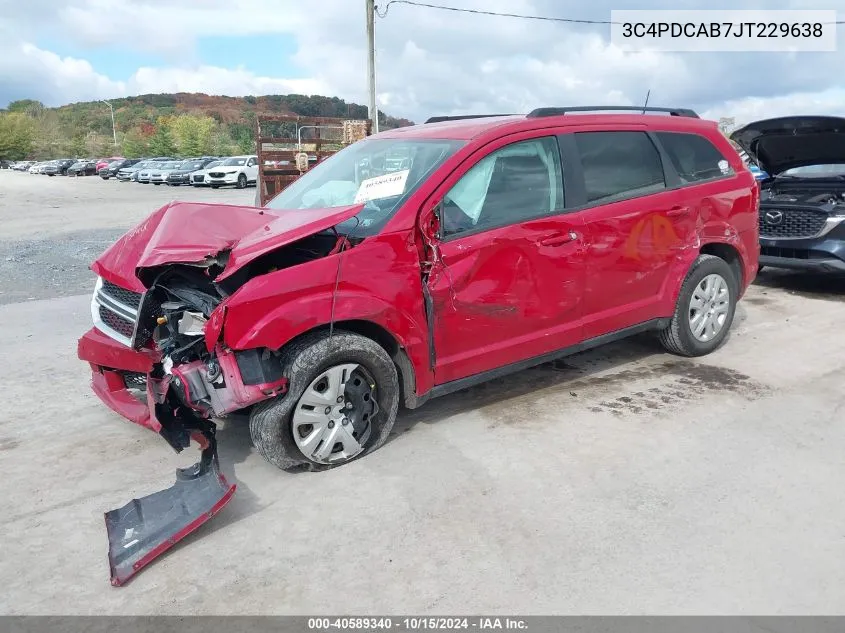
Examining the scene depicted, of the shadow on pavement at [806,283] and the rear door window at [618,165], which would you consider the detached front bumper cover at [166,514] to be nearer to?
the rear door window at [618,165]

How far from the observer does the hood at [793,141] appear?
689 cm

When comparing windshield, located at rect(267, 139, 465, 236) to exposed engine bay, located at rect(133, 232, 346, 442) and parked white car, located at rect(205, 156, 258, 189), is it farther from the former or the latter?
parked white car, located at rect(205, 156, 258, 189)

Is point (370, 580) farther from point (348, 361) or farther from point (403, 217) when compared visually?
point (403, 217)

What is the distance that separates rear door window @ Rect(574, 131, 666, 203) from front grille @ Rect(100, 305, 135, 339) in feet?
9.44

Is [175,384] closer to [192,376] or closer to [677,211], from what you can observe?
[192,376]

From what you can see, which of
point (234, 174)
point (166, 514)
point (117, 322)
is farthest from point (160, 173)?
point (166, 514)

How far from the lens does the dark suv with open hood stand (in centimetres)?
696

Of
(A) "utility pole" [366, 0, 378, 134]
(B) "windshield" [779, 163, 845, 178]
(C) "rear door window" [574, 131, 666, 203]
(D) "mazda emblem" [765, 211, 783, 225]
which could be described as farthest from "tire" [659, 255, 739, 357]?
(A) "utility pole" [366, 0, 378, 134]

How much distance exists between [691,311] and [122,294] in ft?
13.1

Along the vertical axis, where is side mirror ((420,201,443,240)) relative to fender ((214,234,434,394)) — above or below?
above

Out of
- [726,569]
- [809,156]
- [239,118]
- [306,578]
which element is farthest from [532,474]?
[239,118]

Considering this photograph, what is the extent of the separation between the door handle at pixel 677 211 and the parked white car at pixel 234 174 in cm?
2852

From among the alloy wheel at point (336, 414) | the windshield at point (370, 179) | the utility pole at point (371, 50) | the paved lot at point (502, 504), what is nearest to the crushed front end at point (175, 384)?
the paved lot at point (502, 504)

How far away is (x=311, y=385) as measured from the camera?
3379mm
